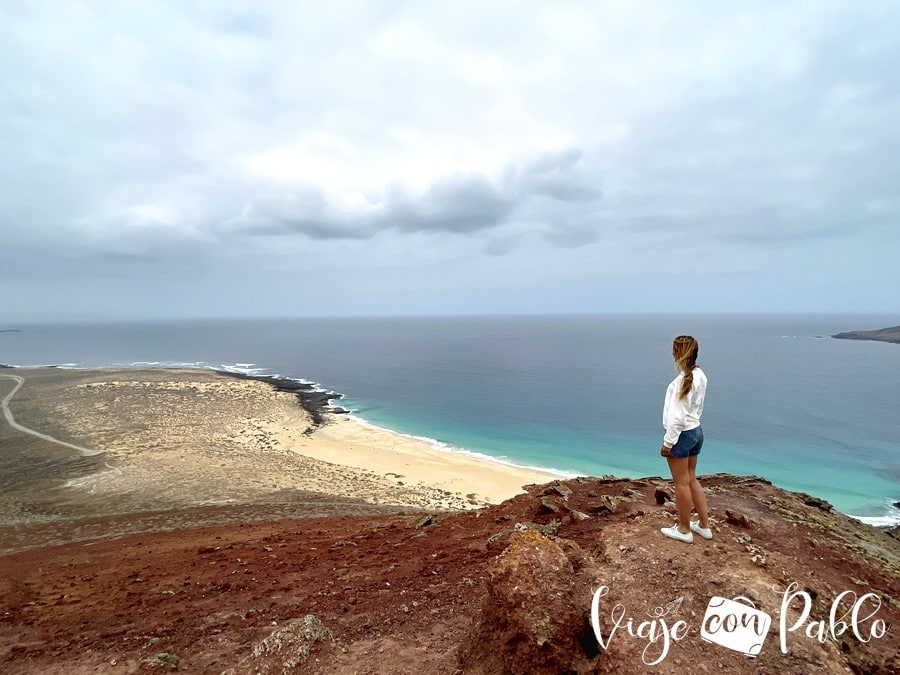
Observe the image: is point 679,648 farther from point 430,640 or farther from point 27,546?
point 27,546

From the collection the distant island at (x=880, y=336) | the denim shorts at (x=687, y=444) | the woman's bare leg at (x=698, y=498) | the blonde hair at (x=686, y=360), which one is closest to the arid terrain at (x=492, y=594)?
the woman's bare leg at (x=698, y=498)

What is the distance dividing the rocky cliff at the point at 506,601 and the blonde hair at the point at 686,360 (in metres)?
2.07

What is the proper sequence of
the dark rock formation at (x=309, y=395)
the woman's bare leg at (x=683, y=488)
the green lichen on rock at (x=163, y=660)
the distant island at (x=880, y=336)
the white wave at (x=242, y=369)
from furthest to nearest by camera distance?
the distant island at (x=880, y=336)
the white wave at (x=242, y=369)
the dark rock formation at (x=309, y=395)
the green lichen on rock at (x=163, y=660)
the woman's bare leg at (x=683, y=488)

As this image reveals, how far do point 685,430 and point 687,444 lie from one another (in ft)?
0.61

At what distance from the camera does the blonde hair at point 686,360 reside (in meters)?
5.49

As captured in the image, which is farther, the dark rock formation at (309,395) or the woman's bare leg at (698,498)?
the dark rock formation at (309,395)

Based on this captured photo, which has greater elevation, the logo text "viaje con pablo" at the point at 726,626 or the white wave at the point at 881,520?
the logo text "viaje con pablo" at the point at 726,626

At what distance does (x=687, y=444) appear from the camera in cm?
561

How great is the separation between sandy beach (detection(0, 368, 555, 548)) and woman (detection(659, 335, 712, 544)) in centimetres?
Result: 1823

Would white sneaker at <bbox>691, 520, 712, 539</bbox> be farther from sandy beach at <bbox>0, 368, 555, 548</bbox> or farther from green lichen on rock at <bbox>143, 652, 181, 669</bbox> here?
sandy beach at <bbox>0, 368, 555, 548</bbox>

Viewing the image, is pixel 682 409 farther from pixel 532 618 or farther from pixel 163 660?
pixel 163 660

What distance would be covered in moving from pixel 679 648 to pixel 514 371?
246 feet

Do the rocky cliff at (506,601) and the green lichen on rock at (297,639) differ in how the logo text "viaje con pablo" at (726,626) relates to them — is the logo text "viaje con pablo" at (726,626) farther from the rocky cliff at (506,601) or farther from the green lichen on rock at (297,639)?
the green lichen on rock at (297,639)

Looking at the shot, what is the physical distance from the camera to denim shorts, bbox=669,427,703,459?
5578mm
